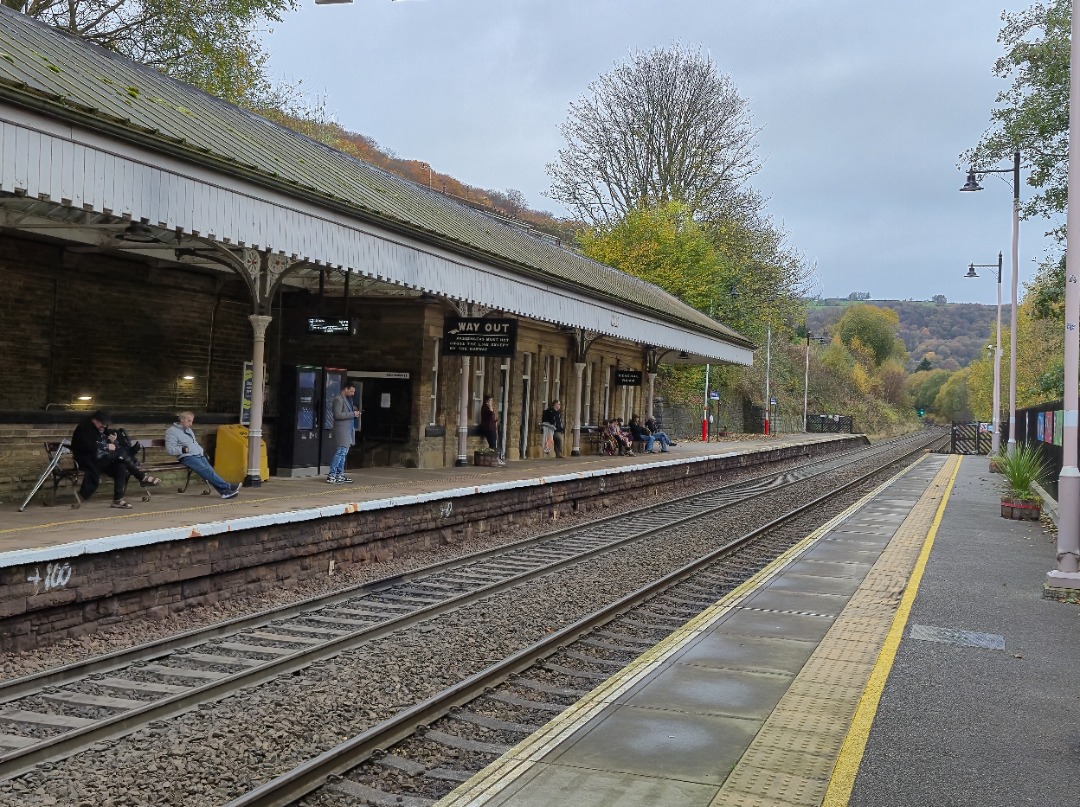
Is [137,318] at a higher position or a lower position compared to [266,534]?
higher

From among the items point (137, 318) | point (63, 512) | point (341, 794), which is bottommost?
point (341, 794)

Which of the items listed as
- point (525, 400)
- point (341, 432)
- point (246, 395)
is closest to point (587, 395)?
point (525, 400)

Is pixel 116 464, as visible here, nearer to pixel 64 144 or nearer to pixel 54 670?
pixel 64 144

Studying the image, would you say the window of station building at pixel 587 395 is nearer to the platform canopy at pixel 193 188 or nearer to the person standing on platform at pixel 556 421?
the person standing on platform at pixel 556 421

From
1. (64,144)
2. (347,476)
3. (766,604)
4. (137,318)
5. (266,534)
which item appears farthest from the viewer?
(347,476)

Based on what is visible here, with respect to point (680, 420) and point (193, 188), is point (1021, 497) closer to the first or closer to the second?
point (193, 188)

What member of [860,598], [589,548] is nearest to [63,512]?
[589,548]

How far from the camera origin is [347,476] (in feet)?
53.7

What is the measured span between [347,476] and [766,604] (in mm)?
8476

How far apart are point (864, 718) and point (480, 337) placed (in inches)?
527

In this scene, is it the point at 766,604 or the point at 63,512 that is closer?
the point at 766,604

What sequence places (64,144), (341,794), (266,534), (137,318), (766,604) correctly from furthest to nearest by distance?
(137,318) < (266,534) < (766,604) < (64,144) < (341,794)

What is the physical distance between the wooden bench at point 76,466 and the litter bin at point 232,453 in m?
0.63

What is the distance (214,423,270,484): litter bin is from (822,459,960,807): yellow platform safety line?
29.2 ft
